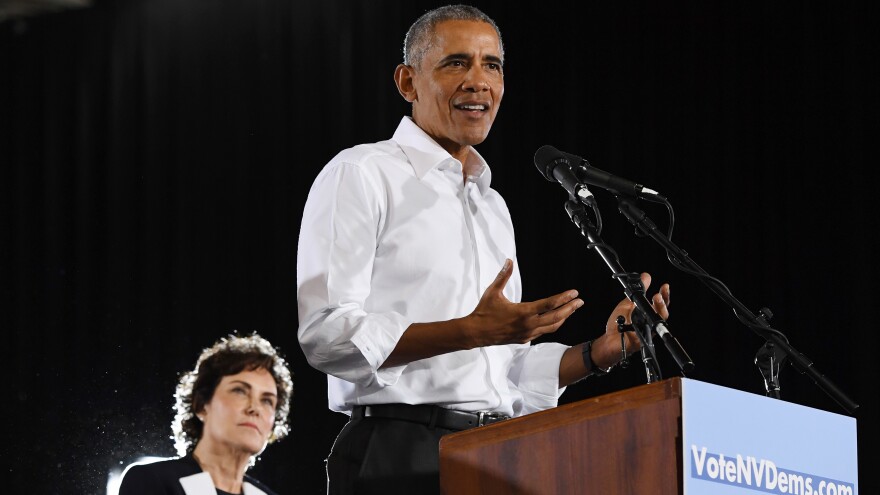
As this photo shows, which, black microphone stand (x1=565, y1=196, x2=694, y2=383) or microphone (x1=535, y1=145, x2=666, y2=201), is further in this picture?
microphone (x1=535, y1=145, x2=666, y2=201)

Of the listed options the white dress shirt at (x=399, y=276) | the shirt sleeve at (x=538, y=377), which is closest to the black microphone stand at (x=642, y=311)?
the white dress shirt at (x=399, y=276)

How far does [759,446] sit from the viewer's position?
1.41 m

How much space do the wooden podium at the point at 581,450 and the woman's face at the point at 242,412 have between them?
1.87 meters

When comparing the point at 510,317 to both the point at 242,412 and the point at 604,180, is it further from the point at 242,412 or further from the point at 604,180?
the point at 242,412

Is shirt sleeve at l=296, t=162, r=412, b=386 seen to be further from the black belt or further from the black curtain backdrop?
the black curtain backdrop

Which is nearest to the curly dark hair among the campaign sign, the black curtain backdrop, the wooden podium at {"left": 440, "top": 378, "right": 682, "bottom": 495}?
the black curtain backdrop

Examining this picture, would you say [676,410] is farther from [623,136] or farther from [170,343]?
[623,136]

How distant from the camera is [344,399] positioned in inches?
73.2

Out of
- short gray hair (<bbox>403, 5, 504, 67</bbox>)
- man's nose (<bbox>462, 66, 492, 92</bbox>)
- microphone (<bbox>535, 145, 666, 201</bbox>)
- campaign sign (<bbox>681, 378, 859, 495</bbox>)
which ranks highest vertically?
short gray hair (<bbox>403, 5, 504, 67</bbox>)

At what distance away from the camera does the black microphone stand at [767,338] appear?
1645mm

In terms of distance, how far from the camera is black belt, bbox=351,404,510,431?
1810 mm

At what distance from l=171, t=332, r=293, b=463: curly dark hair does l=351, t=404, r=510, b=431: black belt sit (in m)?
1.71

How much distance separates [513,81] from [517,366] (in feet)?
8.90

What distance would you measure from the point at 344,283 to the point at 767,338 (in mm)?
685
